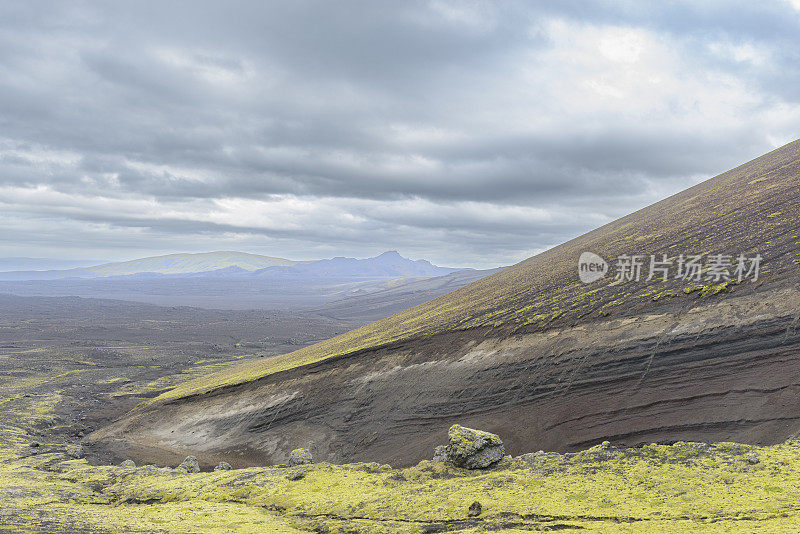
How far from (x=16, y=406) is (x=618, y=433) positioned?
6802cm

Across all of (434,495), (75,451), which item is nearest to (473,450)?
(434,495)

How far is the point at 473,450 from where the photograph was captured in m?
21.9

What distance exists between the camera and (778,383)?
2089 centimetres

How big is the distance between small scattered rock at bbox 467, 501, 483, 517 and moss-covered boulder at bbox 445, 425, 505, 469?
4846 mm

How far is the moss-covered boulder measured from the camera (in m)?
21.8

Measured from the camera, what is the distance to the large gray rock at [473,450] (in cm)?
2175

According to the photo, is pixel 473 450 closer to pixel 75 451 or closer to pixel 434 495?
pixel 434 495

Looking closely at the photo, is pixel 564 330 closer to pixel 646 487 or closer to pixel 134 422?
pixel 646 487

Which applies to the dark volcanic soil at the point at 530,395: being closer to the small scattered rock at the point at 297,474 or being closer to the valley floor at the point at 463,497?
the valley floor at the point at 463,497

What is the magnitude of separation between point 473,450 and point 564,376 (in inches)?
432

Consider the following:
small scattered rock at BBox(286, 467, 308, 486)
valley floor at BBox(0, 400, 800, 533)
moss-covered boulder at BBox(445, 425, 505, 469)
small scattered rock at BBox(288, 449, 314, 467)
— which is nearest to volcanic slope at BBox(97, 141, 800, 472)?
valley floor at BBox(0, 400, 800, 533)

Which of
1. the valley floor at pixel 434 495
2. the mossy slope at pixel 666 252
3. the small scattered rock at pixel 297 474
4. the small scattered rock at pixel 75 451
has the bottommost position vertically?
the small scattered rock at pixel 75 451

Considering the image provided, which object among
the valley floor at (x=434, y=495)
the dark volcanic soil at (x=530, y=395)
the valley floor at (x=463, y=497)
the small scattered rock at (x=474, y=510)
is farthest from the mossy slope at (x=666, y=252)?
the small scattered rock at (x=474, y=510)

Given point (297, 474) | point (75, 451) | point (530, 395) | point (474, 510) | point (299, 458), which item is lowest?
point (75, 451)
